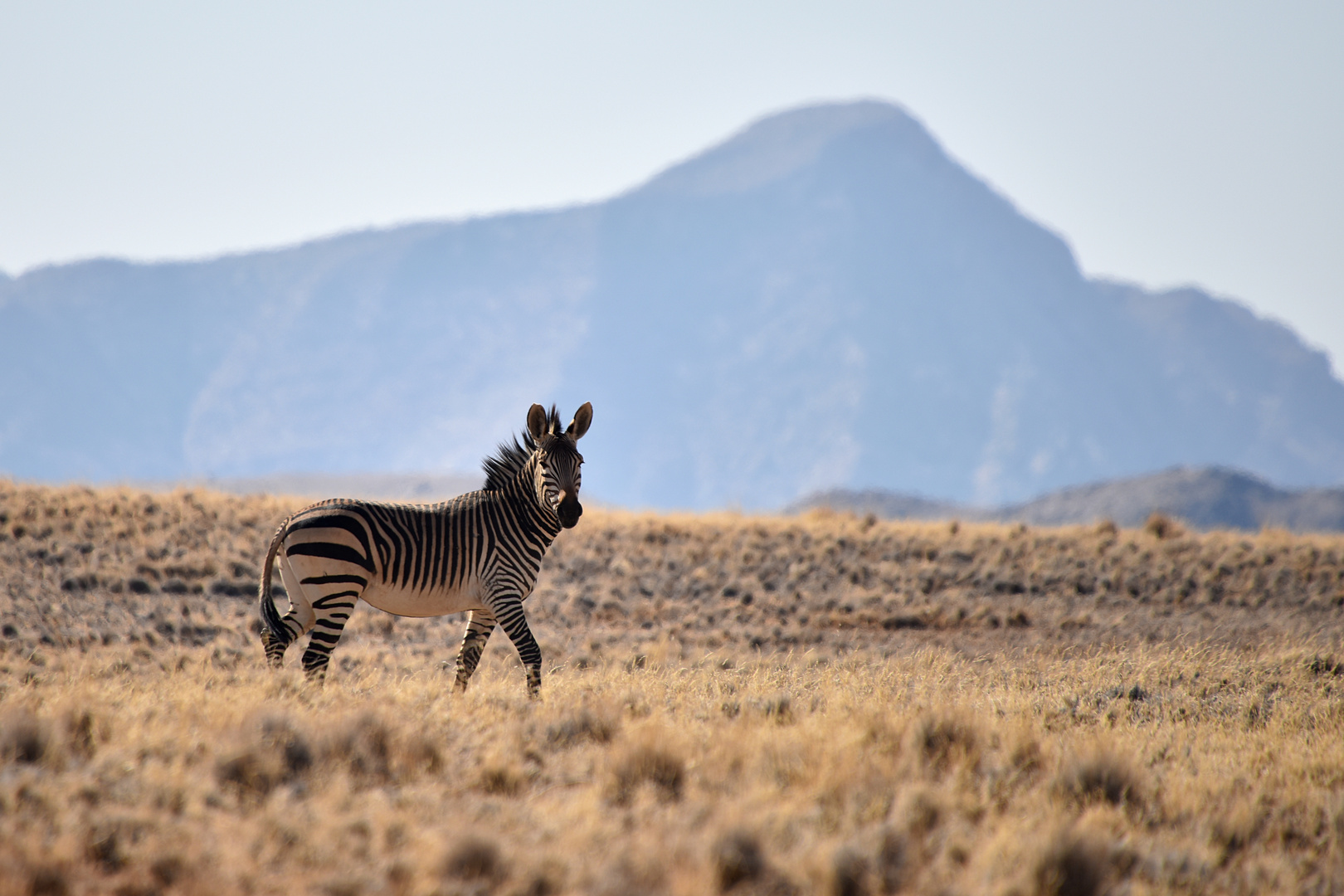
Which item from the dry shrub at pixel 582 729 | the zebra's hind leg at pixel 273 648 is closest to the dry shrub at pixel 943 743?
the dry shrub at pixel 582 729

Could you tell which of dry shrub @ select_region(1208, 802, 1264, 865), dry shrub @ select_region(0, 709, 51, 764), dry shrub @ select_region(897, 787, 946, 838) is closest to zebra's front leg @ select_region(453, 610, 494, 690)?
dry shrub @ select_region(0, 709, 51, 764)

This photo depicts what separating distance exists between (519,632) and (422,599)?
93 cm

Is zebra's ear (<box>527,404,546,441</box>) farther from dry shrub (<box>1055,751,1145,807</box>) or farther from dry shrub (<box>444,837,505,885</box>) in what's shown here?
dry shrub (<box>1055,751,1145,807</box>)

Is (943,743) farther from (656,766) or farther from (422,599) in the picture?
(422,599)

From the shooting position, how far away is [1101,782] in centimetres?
649

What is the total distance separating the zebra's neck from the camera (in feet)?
31.0

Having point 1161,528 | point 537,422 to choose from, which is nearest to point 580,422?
point 537,422

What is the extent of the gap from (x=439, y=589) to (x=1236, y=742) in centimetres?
673

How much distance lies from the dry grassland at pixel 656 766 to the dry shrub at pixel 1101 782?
0.06 feet

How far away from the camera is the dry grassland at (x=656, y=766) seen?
4.95 meters

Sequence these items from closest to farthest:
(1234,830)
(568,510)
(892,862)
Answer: (892,862), (1234,830), (568,510)

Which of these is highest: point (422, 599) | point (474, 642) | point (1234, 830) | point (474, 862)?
point (422, 599)

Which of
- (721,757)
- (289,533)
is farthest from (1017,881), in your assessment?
(289,533)

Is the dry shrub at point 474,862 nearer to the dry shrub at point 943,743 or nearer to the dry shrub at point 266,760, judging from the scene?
the dry shrub at point 266,760
